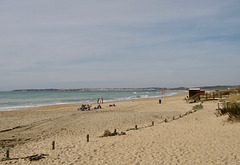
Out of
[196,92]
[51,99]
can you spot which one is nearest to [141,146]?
[196,92]

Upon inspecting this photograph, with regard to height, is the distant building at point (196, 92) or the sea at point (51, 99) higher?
the distant building at point (196, 92)

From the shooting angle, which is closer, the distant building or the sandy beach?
the sandy beach

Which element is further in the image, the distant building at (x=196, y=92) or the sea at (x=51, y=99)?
the sea at (x=51, y=99)

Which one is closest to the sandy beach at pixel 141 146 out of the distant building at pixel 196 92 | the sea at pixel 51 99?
the distant building at pixel 196 92

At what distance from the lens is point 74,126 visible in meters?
16.4

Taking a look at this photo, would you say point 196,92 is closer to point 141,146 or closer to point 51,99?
point 141,146

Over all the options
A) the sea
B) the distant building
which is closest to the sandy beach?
the distant building

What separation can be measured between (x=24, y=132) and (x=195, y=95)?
997 inches

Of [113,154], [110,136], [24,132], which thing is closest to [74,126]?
[24,132]

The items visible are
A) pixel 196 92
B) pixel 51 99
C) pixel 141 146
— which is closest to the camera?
pixel 141 146

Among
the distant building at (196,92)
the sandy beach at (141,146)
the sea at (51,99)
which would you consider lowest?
the sea at (51,99)

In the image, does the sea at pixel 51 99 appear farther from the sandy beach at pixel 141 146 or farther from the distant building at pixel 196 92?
the sandy beach at pixel 141 146

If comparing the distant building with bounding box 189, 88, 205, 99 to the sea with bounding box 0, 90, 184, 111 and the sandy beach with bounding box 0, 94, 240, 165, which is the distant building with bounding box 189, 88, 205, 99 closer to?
the sandy beach with bounding box 0, 94, 240, 165

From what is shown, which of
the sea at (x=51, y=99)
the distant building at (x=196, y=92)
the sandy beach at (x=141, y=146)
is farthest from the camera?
the sea at (x=51, y=99)
